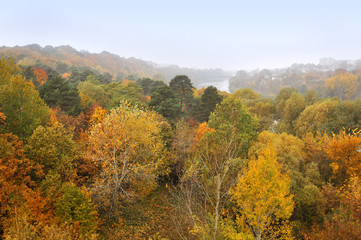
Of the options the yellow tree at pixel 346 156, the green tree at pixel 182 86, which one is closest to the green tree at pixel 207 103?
the green tree at pixel 182 86

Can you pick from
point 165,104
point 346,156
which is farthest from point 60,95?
point 346,156

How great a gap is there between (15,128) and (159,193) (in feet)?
59.3

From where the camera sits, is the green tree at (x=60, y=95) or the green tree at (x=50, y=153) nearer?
the green tree at (x=50, y=153)

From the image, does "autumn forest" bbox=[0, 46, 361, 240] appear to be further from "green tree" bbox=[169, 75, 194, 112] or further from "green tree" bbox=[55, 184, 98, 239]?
"green tree" bbox=[169, 75, 194, 112]

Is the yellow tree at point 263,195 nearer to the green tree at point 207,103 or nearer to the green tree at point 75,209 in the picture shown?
the green tree at point 75,209

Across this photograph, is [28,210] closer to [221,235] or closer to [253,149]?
[221,235]

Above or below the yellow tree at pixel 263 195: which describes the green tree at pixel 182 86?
above

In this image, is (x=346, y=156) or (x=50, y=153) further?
(x=346, y=156)

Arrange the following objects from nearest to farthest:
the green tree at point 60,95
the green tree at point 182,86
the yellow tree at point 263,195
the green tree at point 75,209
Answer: the green tree at point 75,209 < the yellow tree at point 263,195 < the green tree at point 60,95 < the green tree at point 182,86

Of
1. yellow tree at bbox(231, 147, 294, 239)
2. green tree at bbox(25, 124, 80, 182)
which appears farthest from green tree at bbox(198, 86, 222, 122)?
green tree at bbox(25, 124, 80, 182)

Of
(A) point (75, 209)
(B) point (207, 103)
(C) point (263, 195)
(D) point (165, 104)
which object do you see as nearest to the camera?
(A) point (75, 209)

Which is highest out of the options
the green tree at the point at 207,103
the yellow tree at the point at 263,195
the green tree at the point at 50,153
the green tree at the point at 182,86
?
the green tree at the point at 182,86

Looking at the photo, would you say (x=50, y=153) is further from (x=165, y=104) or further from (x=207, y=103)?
(x=207, y=103)

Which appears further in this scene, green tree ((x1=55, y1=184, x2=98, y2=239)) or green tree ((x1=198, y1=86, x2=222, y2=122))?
green tree ((x1=198, y1=86, x2=222, y2=122))
